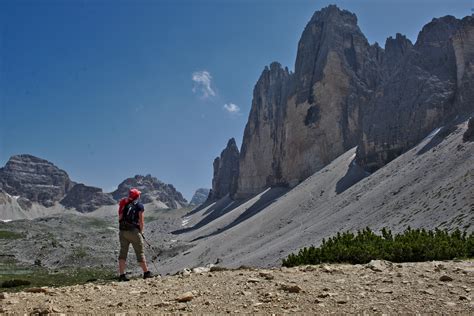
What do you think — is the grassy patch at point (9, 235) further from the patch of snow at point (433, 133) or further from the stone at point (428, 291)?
the stone at point (428, 291)

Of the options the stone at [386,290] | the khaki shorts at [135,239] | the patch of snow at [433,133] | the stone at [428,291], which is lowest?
the stone at [428,291]

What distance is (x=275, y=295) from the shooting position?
8648 mm

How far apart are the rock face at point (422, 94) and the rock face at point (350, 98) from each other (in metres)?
0.18

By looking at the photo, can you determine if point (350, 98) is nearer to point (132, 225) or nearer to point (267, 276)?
point (132, 225)

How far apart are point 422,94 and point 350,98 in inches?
1325

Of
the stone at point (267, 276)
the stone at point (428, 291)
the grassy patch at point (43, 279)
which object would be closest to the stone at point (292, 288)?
the stone at point (267, 276)

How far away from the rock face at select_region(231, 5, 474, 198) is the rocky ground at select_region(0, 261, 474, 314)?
219ft

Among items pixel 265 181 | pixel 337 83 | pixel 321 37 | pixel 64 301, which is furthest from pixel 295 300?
pixel 265 181

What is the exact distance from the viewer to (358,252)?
57.6 ft

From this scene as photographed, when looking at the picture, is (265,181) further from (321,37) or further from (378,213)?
(378,213)

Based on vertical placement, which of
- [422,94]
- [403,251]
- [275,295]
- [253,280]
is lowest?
[275,295]

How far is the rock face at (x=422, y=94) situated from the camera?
7369 cm

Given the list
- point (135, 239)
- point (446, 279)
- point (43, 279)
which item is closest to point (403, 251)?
point (446, 279)

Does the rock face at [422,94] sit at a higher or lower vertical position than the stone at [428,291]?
higher
